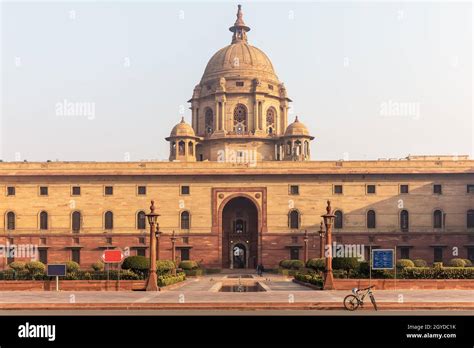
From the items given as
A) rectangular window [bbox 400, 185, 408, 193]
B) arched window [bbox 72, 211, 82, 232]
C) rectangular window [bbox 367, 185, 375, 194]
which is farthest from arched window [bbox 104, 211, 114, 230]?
rectangular window [bbox 400, 185, 408, 193]

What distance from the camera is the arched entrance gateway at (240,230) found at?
56344mm

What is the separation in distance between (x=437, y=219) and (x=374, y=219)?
5.20 m

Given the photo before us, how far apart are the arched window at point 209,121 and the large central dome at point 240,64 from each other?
3389mm

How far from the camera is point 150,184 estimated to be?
5466 cm

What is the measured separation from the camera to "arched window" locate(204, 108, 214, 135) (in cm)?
6488

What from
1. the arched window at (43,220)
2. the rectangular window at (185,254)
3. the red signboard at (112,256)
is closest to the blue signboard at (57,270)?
the red signboard at (112,256)

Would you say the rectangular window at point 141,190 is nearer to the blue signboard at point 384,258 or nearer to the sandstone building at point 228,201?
the sandstone building at point 228,201

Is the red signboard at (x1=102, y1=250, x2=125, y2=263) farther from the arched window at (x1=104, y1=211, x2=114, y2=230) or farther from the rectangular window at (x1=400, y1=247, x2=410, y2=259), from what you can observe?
the rectangular window at (x1=400, y1=247, x2=410, y2=259)

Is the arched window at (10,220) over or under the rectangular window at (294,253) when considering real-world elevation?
over
